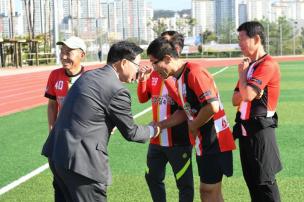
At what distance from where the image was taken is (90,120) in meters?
3.91

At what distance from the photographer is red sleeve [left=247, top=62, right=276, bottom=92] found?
482 cm

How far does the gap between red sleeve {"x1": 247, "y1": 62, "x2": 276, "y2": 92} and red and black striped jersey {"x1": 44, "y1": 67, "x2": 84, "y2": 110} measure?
1.85m

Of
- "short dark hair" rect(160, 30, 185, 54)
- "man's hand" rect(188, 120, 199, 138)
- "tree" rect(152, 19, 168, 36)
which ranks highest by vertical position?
"tree" rect(152, 19, 168, 36)

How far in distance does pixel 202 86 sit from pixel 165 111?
0.95m

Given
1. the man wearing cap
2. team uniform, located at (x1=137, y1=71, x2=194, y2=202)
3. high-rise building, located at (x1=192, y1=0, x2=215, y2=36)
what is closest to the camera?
team uniform, located at (x1=137, y1=71, x2=194, y2=202)

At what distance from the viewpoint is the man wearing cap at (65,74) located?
5.62 metres

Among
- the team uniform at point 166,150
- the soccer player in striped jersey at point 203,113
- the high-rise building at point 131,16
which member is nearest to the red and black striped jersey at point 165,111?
the team uniform at point 166,150

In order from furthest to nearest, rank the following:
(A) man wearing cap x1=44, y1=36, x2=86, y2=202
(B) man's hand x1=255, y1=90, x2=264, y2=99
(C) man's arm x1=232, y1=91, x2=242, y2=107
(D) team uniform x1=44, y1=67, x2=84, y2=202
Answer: (D) team uniform x1=44, y1=67, x2=84, y2=202
(A) man wearing cap x1=44, y1=36, x2=86, y2=202
(C) man's arm x1=232, y1=91, x2=242, y2=107
(B) man's hand x1=255, y1=90, x2=264, y2=99

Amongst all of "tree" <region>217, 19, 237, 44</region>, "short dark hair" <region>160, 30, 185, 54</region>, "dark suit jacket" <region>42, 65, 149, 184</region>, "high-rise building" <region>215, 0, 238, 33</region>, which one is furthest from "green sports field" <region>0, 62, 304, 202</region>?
"high-rise building" <region>215, 0, 238, 33</region>

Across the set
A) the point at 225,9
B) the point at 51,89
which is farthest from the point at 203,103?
the point at 225,9

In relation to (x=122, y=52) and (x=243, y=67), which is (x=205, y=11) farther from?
(x=122, y=52)

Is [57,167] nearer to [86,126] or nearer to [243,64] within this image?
[86,126]

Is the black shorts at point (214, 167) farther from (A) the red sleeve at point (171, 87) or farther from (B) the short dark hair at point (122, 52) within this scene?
(B) the short dark hair at point (122, 52)

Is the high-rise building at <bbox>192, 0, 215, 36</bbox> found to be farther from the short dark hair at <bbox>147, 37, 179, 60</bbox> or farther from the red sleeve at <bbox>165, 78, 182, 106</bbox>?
the short dark hair at <bbox>147, 37, 179, 60</bbox>
